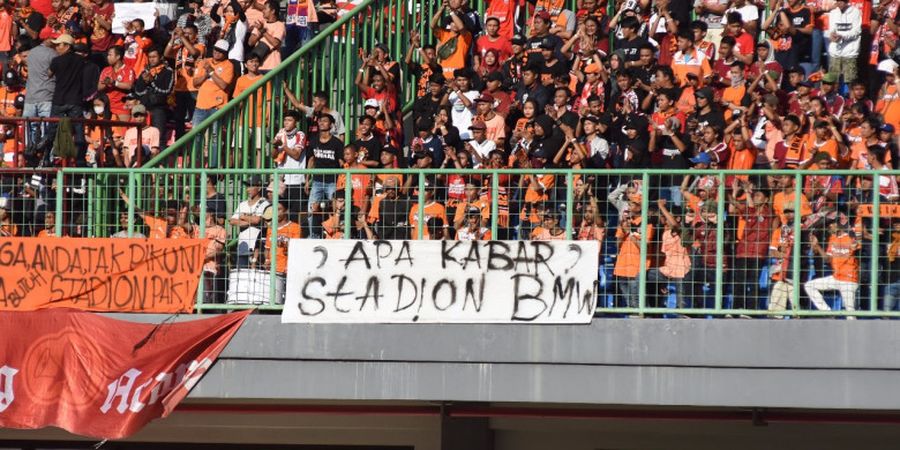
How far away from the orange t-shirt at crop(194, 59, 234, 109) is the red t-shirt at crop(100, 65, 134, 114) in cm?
121

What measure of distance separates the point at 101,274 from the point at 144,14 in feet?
22.8

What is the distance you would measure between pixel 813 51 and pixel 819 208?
464 centimetres

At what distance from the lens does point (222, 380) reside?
41.6ft

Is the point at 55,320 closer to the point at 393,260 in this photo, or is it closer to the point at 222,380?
the point at 222,380

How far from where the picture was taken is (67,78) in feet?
57.0

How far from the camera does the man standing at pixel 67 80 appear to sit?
1714 centimetres

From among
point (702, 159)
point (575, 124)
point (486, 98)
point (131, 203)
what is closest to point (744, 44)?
point (575, 124)

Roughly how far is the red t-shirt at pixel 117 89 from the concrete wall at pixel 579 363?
6280 millimetres

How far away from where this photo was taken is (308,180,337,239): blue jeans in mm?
12836

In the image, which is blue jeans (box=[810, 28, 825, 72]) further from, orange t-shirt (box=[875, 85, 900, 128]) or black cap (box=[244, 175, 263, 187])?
black cap (box=[244, 175, 263, 187])

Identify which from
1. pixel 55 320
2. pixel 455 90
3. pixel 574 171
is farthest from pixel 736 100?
pixel 55 320

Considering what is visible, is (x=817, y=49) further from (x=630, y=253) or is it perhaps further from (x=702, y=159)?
(x=630, y=253)

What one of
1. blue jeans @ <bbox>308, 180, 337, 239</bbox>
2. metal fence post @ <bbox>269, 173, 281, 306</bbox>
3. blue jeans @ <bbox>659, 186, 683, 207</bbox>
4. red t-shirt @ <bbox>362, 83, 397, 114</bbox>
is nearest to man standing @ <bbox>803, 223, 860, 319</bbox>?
blue jeans @ <bbox>659, 186, 683, 207</bbox>

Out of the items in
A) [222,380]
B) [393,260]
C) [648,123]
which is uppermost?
[648,123]
